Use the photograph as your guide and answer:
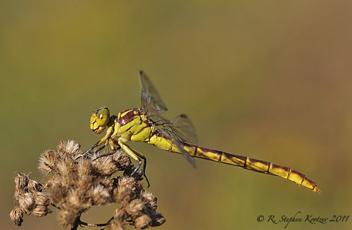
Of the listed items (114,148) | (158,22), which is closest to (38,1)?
(158,22)

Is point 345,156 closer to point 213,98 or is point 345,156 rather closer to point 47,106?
point 213,98

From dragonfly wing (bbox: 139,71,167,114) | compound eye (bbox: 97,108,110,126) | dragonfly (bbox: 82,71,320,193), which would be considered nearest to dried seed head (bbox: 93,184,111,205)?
dragonfly (bbox: 82,71,320,193)

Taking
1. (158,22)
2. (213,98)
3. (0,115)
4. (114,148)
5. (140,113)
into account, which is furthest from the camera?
(158,22)

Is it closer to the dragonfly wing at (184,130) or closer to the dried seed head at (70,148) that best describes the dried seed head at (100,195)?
the dried seed head at (70,148)

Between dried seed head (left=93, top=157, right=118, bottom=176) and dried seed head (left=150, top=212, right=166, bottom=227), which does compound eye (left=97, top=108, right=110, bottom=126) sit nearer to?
dried seed head (left=93, top=157, right=118, bottom=176)

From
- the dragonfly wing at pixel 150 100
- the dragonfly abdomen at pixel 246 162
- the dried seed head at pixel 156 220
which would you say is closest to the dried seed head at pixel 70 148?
the dried seed head at pixel 156 220

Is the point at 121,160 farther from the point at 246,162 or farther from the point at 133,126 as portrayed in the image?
the point at 246,162

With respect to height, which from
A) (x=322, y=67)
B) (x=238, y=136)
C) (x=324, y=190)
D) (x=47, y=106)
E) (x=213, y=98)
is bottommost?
(x=324, y=190)

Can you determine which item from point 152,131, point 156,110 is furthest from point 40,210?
point 156,110
